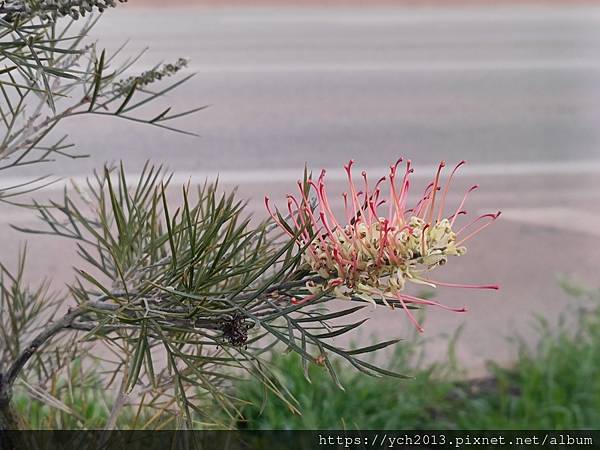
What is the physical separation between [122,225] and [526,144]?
9.90 feet

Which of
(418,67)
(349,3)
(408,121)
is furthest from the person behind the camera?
(349,3)

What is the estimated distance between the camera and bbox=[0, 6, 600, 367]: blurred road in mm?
2510

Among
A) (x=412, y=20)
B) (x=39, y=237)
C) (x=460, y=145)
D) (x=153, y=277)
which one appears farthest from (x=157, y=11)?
(x=153, y=277)

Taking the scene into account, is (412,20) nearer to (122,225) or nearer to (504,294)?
(504,294)

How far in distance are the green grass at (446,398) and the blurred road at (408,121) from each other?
0.33 metres

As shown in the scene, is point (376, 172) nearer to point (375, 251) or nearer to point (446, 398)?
point (446, 398)

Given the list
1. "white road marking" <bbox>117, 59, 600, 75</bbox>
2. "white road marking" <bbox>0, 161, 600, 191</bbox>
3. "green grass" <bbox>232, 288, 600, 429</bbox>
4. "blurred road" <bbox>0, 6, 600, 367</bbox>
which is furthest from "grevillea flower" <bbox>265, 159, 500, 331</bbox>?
"white road marking" <bbox>117, 59, 600, 75</bbox>

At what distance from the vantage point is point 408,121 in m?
3.43

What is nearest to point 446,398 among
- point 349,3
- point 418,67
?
point 418,67

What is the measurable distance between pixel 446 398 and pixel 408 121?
1890 millimetres

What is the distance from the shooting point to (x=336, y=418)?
150 centimetres

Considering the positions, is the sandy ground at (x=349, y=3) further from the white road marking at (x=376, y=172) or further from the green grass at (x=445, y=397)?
the green grass at (x=445, y=397)

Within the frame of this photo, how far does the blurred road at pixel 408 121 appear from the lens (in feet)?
8.23

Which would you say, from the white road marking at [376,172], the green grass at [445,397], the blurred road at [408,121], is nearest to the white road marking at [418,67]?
the blurred road at [408,121]
